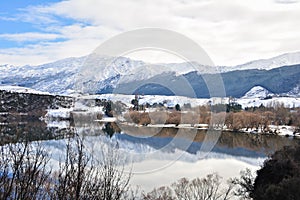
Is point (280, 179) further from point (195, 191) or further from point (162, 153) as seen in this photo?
point (162, 153)

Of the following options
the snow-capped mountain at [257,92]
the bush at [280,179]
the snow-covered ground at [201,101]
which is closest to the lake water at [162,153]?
the bush at [280,179]

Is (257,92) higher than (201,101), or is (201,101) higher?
(257,92)

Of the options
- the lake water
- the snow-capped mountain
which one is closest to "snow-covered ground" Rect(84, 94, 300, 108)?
the lake water

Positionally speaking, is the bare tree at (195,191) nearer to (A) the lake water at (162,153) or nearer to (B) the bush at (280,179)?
(A) the lake water at (162,153)

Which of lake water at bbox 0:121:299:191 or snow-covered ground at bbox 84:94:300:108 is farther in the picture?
snow-covered ground at bbox 84:94:300:108

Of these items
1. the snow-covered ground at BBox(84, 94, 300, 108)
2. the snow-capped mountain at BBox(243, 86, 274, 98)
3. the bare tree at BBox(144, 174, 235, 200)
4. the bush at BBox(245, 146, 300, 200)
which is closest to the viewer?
the bush at BBox(245, 146, 300, 200)

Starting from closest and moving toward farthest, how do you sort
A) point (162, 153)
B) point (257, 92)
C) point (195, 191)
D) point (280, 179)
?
point (280, 179) < point (195, 191) < point (162, 153) < point (257, 92)

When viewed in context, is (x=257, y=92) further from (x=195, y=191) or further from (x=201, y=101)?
(x=195, y=191)

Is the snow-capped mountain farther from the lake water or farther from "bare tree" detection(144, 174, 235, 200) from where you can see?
"bare tree" detection(144, 174, 235, 200)

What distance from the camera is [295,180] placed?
12.0 m

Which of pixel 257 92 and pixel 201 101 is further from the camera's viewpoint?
pixel 257 92

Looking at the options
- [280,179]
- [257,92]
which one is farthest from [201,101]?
[257,92]

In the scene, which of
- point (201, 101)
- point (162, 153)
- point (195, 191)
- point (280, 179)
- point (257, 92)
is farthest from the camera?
point (257, 92)

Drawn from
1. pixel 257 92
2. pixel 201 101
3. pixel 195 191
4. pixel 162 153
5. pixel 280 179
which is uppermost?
pixel 257 92
